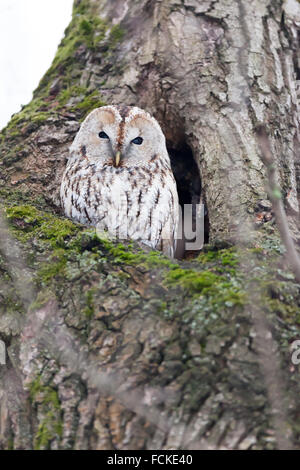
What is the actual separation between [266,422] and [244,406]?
0.29 ft

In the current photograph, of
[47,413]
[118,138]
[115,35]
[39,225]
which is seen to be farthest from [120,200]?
[115,35]

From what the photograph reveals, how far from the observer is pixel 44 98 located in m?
4.02

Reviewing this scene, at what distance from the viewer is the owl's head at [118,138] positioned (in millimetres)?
3340

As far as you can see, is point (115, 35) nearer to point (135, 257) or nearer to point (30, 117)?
point (30, 117)

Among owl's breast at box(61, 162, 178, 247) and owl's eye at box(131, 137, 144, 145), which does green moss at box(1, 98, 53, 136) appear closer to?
owl's breast at box(61, 162, 178, 247)

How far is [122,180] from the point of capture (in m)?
3.28

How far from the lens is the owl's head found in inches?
131

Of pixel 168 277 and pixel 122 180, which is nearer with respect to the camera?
pixel 168 277

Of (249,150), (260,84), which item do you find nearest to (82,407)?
(249,150)

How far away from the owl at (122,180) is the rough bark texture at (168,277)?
0.25 m

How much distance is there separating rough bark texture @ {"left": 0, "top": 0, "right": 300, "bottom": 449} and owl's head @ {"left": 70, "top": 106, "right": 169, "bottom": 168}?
269 mm

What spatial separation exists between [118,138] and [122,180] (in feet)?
0.94

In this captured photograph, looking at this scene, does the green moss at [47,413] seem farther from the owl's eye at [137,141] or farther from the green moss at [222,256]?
the owl's eye at [137,141]

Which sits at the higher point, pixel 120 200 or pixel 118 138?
pixel 118 138
